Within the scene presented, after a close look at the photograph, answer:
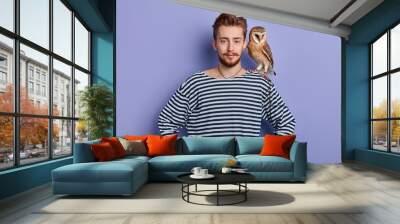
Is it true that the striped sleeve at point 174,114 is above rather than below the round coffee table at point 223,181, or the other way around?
above

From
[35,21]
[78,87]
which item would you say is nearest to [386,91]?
[78,87]

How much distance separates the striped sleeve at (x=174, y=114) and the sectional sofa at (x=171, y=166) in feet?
3.18

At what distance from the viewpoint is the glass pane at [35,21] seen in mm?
5184

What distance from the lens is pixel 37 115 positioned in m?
5.48

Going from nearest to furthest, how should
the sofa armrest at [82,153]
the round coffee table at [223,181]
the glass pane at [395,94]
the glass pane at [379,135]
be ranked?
the round coffee table at [223,181]
the sofa armrest at [82,153]
the glass pane at [395,94]
the glass pane at [379,135]

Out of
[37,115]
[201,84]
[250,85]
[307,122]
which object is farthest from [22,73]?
[307,122]

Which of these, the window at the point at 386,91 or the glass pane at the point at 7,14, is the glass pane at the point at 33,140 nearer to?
the glass pane at the point at 7,14

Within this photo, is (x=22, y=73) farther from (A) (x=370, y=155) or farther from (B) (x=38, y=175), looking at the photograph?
(A) (x=370, y=155)

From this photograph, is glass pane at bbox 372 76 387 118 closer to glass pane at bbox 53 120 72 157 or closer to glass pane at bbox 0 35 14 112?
glass pane at bbox 53 120 72 157

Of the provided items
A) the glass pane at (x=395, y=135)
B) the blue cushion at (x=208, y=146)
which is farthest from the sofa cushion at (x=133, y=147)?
the glass pane at (x=395, y=135)

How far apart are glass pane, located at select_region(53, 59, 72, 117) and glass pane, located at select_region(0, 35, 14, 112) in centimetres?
140

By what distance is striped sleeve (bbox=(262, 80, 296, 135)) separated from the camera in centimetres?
770

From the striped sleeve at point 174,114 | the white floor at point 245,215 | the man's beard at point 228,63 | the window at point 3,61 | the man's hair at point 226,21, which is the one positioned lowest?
the white floor at point 245,215

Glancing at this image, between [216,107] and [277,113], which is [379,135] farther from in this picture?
[216,107]
